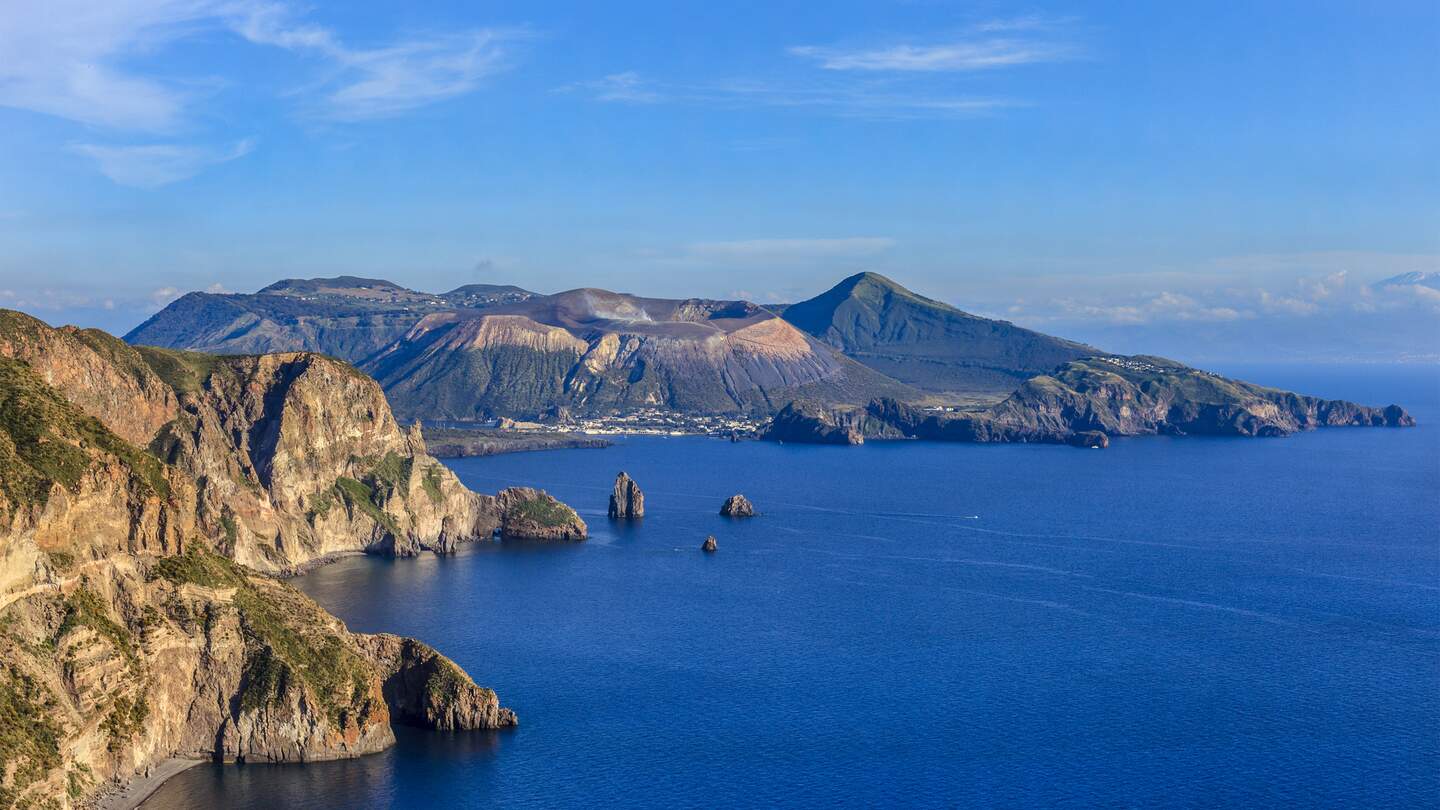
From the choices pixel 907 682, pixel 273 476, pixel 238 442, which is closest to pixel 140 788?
pixel 907 682

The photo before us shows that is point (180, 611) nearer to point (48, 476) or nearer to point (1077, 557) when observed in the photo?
point (48, 476)

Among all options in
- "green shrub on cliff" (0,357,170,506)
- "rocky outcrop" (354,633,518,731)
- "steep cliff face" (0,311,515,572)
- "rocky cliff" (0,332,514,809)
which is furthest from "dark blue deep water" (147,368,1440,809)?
"green shrub on cliff" (0,357,170,506)

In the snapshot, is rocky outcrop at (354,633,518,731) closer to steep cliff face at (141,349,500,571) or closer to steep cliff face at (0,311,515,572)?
steep cliff face at (0,311,515,572)

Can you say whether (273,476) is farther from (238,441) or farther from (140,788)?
(140,788)

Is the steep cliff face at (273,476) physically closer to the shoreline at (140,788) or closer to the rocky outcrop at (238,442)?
the rocky outcrop at (238,442)

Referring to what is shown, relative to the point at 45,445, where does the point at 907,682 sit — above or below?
below

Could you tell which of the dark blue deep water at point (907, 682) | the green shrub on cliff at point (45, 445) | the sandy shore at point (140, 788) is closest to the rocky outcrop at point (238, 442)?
the dark blue deep water at point (907, 682)

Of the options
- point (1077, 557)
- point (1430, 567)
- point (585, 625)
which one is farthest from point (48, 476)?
point (1430, 567)
